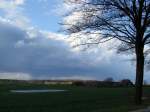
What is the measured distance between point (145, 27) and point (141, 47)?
125cm

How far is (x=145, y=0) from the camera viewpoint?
95.7 feet

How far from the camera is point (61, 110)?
22344 millimetres

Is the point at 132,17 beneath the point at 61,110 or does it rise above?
above

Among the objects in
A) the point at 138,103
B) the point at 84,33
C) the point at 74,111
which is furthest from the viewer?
the point at 84,33

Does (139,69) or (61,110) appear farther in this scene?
(139,69)

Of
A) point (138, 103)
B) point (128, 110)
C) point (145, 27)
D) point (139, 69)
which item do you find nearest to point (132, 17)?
point (145, 27)

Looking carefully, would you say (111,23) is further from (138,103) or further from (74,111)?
(74,111)

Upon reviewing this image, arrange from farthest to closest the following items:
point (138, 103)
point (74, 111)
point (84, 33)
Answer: point (84, 33), point (138, 103), point (74, 111)

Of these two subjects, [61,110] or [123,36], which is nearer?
[61,110]

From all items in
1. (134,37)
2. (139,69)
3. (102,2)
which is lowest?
(139,69)

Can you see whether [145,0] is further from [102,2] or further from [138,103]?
[138,103]

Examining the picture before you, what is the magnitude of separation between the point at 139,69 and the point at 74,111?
8.52m

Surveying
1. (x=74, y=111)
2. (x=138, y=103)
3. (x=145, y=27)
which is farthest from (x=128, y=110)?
(x=145, y=27)

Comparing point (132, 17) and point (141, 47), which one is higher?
point (132, 17)
